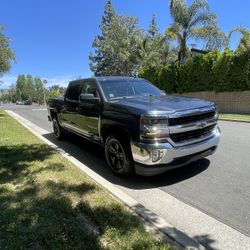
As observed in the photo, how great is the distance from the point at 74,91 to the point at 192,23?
18901 mm

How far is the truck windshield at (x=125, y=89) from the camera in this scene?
6167mm

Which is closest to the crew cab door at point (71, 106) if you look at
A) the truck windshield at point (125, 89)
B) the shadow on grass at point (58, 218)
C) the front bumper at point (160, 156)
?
the truck windshield at point (125, 89)

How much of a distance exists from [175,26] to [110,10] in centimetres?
3485

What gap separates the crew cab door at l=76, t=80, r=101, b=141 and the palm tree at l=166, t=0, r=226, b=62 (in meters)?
18.5

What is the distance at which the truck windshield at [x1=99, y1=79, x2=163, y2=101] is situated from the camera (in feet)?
20.2

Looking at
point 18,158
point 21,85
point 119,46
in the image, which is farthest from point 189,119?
point 21,85

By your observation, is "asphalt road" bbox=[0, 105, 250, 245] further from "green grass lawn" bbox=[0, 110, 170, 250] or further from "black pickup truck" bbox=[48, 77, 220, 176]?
"green grass lawn" bbox=[0, 110, 170, 250]

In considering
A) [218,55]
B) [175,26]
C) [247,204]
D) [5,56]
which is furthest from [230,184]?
[175,26]

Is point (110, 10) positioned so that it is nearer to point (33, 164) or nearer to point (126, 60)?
point (126, 60)

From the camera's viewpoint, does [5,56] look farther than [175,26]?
No

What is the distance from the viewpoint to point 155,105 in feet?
16.5

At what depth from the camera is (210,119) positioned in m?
5.39

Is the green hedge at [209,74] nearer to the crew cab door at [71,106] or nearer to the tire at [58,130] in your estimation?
the tire at [58,130]

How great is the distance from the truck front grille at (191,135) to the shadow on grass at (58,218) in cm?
145
